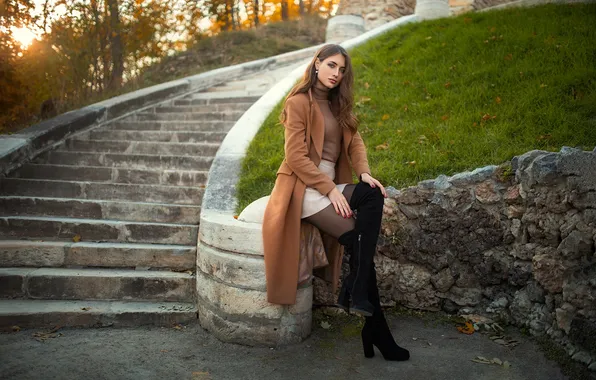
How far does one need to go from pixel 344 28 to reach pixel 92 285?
482 inches

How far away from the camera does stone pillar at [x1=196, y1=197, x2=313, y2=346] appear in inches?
143

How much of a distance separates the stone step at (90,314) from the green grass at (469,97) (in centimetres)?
127

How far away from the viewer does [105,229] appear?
190 inches

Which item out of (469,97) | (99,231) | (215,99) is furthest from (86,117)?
(469,97)

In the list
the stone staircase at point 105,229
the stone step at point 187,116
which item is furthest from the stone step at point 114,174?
the stone step at point 187,116

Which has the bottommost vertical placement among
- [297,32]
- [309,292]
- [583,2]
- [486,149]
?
[309,292]

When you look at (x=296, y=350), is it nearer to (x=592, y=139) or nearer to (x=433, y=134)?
(x=433, y=134)

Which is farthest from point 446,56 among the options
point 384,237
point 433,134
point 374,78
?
point 384,237

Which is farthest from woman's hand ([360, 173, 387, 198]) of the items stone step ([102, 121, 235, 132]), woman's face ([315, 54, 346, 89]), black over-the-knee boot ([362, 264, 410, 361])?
stone step ([102, 121, 235, 132])

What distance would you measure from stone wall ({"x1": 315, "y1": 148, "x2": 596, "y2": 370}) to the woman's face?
1236mm

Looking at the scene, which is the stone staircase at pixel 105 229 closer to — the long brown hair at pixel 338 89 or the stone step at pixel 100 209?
the stone step at pixel 100 209

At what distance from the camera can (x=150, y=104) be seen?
8445 millimetres

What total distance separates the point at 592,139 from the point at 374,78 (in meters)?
3.56

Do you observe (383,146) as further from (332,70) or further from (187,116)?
(187,116)
